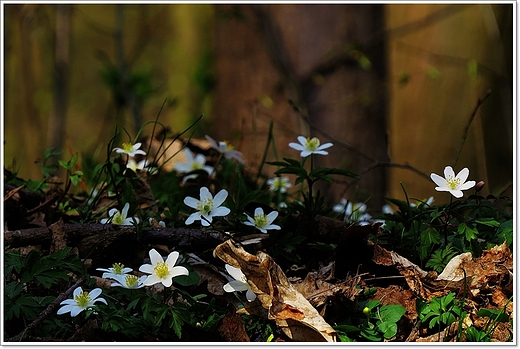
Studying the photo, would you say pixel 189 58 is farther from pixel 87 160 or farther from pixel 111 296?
pixel 111 296

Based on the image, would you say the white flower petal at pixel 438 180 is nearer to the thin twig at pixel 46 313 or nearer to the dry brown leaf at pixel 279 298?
the dry brown leaf at pixel 279 298

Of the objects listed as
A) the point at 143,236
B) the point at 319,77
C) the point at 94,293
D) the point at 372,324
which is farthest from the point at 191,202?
the point at 319,77

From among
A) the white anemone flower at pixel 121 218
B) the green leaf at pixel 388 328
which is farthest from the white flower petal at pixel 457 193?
the white anemone flower at pixel 121 218

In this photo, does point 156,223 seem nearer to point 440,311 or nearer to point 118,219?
point 118,219

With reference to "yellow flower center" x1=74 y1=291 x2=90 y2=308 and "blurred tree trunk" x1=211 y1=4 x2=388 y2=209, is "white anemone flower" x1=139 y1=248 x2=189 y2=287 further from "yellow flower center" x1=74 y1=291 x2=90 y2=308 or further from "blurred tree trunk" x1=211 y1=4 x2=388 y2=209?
"blurred tree trunk" x1=211 y1=4 x2=388 y2=209

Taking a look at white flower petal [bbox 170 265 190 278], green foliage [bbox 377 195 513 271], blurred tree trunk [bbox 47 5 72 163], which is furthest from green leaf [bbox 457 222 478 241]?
blurred tree trunk [bbox 47 5 72 163]

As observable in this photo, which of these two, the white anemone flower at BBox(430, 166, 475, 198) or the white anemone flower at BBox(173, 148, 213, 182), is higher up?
the white anemone flower at BBox(430, 166, 475, 198)

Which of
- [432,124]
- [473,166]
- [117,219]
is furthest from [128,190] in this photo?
[432,124]
